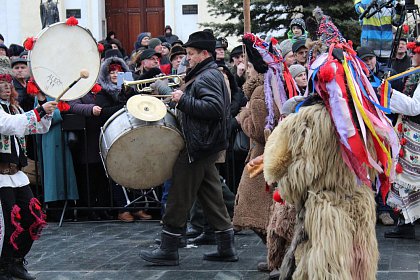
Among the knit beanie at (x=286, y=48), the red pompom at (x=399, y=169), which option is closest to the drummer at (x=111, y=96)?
the knit beanie at (x=286, y=48)

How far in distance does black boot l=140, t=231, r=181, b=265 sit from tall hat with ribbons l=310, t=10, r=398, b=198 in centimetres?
249

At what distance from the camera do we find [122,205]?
1033cm

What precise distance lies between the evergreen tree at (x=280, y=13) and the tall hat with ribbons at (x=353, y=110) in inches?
333

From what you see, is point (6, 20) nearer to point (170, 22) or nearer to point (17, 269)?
point (170, 22)

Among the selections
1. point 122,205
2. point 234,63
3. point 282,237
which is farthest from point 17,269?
point 234,63

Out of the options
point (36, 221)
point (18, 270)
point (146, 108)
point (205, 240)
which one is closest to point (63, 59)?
point (146, 108)

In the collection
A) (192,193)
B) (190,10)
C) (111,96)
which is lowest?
(192,193)

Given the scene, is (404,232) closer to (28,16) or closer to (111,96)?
(111,96)

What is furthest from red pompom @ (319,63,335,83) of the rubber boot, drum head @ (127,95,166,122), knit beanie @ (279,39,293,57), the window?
the window

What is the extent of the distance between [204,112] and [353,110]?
78.3 inches

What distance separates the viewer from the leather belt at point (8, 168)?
692 centimetres

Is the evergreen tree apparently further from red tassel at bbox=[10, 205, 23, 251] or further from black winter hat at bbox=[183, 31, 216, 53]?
red tassel at bbox=[10, 205, 23, 251]

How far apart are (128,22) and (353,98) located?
59.6ft

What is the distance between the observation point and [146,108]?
286 inches
